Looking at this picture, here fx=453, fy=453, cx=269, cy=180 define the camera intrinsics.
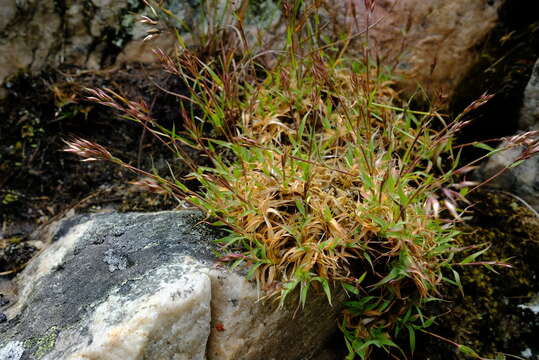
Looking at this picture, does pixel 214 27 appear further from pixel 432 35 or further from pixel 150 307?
pixel 150 307

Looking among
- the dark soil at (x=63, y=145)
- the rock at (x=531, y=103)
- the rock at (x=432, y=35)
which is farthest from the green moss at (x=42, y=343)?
the rock at (x=531, y=103)

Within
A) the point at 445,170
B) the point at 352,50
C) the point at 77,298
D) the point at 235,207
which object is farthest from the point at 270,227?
the point at 352,50

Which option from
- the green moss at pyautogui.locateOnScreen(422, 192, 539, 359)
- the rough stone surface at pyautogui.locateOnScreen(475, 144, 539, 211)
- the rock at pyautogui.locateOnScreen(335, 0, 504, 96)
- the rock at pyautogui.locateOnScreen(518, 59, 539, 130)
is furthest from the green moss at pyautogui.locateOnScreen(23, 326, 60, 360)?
the rock at pyautogui.locateOnScreen(518, 59, 539, 130)

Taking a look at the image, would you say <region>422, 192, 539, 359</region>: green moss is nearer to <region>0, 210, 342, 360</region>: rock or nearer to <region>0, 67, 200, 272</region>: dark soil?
<region>0, 210, 342, 360</region>: rock

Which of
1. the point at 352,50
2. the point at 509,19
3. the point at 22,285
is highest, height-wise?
the point at 509,19

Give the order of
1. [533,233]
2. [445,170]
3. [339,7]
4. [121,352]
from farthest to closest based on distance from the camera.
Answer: [339,7] → [445,170] → [533,233] → [121,352]

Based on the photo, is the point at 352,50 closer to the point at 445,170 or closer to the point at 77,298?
the point at 445,170
